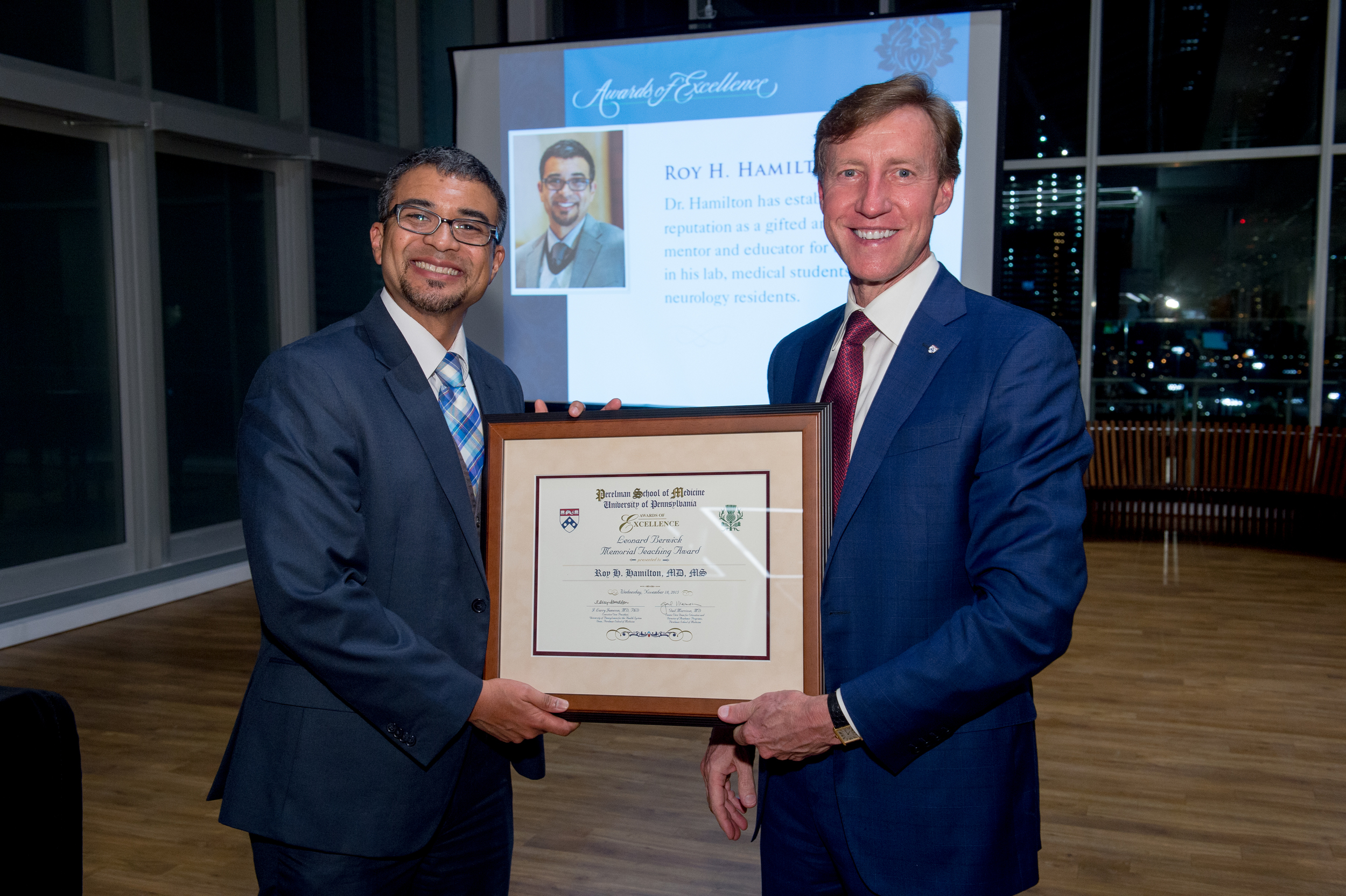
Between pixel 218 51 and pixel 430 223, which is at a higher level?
pixel 218 51

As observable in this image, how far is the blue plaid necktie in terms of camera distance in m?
1.63

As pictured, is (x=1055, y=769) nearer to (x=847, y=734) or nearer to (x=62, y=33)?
(x=847, y=734)

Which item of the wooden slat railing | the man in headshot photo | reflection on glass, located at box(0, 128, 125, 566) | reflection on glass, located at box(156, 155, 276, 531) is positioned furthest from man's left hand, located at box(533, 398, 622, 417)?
the wooden slat railing

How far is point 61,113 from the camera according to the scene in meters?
5.85

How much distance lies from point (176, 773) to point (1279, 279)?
31.5 ft

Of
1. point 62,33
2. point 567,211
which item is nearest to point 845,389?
A: point 567,211

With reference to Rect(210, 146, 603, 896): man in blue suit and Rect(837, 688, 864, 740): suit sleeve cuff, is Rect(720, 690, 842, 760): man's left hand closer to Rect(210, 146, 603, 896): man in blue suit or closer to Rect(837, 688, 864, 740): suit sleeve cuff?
Rect(837, 688, 864, 740): suit sleeve cuff

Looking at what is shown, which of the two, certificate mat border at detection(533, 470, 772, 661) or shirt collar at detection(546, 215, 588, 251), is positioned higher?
shirt collar at detection(546, 215, 588, 251)

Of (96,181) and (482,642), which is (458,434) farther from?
(96,181)

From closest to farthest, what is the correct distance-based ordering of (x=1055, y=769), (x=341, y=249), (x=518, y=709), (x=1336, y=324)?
(x=518, y=709), (x=1055, y=769), (x=341, y=249), (x=1336, y=324)

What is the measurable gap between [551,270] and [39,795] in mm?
3005

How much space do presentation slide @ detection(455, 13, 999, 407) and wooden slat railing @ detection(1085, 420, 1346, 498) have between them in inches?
246

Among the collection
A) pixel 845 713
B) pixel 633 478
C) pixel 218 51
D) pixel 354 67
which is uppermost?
pixel 354 67

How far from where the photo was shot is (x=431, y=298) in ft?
5.24
